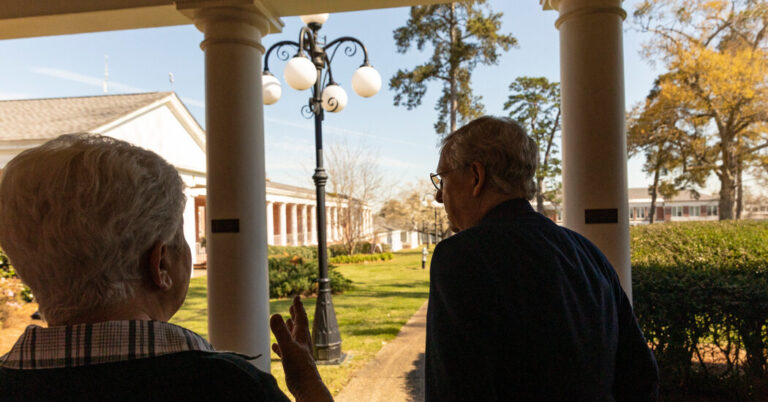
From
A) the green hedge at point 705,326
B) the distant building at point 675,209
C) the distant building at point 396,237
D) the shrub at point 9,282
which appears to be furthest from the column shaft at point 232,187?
the distant building at point 675,209

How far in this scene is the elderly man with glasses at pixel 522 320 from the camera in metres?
1.33

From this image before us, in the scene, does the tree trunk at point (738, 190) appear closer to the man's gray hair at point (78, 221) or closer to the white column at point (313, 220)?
the man's gray hair at point (78, 221)

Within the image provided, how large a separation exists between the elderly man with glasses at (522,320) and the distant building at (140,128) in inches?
589

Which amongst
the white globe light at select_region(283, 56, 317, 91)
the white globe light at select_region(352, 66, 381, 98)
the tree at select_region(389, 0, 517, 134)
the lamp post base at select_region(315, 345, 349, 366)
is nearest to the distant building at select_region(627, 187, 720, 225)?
the tree at select_region(389, 0, 517, 134)

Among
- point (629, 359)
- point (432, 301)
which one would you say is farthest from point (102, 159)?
point (629, 359)

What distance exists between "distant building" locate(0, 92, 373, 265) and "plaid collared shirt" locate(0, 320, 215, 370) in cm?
1510

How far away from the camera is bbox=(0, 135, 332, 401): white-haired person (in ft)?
2.86

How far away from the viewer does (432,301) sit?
4.65 feet

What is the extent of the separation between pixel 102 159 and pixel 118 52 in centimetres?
4532

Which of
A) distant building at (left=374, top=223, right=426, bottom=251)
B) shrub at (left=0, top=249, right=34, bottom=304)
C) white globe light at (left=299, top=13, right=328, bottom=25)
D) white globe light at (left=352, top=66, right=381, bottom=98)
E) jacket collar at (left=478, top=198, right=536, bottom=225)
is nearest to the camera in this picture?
jacket collar at (left=478, top=198, right=536, bottom=225)

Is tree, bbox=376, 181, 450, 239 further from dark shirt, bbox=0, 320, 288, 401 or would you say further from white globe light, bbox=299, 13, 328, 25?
dark shirt, bbox=0, 320, 288, 401

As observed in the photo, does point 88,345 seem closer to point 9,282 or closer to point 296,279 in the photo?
point 9,282

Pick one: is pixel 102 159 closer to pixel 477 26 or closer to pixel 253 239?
pixel 253 239

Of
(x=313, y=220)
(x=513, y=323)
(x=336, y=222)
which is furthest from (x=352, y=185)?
(x=513, y=323)
